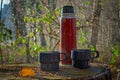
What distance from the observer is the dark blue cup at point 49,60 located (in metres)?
2.64

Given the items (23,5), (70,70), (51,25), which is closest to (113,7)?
(51,25)

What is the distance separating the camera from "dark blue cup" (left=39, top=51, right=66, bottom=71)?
8.65 ft

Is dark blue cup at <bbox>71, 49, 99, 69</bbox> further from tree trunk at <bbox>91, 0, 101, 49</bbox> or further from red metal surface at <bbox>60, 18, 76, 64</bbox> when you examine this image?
tree trunk at <bbox>91, 0, 101, 49</bbox>

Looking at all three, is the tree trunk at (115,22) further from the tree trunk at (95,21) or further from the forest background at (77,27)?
the tree trunk at (95,21)

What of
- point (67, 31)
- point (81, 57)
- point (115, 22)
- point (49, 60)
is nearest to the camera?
point (49, 60)

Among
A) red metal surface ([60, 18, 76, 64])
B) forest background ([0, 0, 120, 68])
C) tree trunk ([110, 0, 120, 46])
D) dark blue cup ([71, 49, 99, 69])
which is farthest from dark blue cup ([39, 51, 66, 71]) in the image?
tree trunk ([110, 0, 120, 46])

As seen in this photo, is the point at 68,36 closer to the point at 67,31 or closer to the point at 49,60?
the point at 67,31

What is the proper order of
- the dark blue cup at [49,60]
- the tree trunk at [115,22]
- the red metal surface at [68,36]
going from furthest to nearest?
the tree trunk at [115,22]
the red metal surface at [68,36]
the dark blue cup at [49,60]

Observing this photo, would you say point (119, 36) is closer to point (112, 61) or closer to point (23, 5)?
point (112, 61)

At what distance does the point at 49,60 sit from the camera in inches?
106

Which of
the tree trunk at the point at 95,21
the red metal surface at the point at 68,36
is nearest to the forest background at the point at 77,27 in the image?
the tree trunk at the point at 95,21

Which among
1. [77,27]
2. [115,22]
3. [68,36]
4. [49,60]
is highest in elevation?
[115,22]

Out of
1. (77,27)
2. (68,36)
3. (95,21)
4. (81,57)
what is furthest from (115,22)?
(81,57)

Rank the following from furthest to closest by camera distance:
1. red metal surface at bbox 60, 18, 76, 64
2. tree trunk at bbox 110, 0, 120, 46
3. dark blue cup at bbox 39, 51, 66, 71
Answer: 1. tree trunk at bbox 110, 0, 120, 46
2. red metal surface at bbox 60, 18, 76, 64
3. dark blue cup at bbox 39, 51, 66, 71
